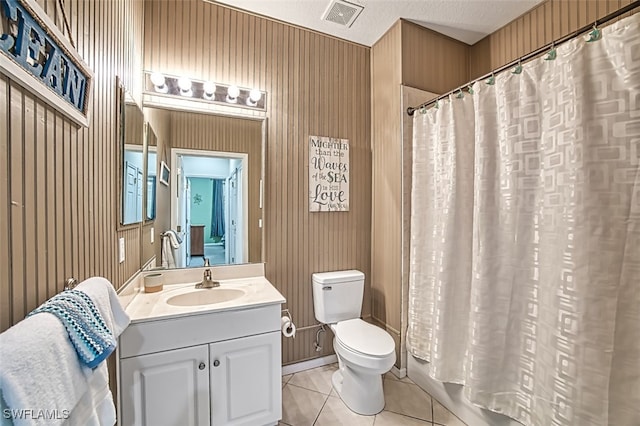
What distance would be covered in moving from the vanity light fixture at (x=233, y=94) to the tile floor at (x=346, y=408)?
6.87 feet

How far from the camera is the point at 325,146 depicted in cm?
221

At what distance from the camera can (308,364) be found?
7.13ft

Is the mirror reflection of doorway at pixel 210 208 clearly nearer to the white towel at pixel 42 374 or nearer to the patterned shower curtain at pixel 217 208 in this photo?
the patterned shower curtain at pixel 217 208

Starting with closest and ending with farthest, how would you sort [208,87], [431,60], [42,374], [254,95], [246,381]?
[42,374]
[246,381]
[208,87]
[254,95]
[431,60]

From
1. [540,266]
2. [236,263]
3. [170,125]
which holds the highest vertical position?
[170,125]

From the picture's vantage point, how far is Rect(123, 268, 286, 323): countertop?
130cm

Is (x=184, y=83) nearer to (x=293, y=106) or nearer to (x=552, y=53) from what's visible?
(x=293, y=106)

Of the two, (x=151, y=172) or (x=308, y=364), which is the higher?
(x=151, y=172)

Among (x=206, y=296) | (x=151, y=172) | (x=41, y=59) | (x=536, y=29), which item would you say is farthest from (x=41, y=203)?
(x=536, y=29)

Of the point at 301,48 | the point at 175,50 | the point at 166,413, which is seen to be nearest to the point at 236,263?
the point at 166,413

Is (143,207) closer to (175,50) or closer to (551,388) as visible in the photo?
(175,50)

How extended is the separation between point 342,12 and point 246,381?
2490 mm

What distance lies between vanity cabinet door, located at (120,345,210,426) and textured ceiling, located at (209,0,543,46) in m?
2.24

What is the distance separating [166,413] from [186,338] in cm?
36
